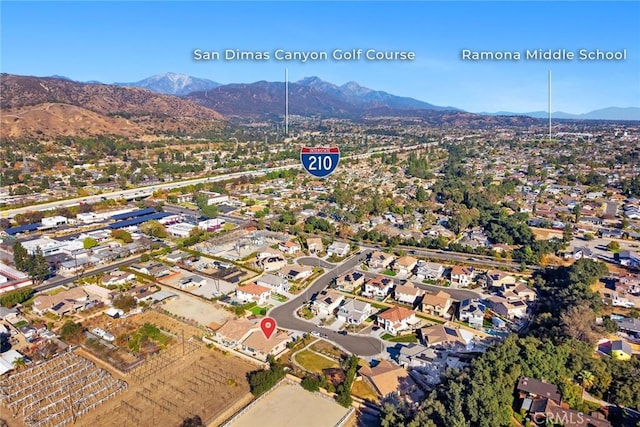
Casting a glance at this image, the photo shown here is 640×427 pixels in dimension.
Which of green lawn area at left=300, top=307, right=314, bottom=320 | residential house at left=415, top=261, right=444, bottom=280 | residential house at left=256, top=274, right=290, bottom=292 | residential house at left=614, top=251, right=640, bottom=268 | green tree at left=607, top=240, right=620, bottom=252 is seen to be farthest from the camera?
green tree at left=607, top=240, right=620, bottom=252

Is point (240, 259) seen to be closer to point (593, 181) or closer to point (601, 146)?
point (593, 181)

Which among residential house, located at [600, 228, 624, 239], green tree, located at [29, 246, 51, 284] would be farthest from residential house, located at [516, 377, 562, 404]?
green tree, located at [29, 246, 51, 284]

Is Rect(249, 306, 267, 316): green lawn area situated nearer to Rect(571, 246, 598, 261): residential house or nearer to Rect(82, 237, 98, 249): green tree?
Rect(82, 237, 98, 249): green tree

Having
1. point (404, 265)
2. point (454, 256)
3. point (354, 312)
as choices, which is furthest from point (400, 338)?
point (454, 256)

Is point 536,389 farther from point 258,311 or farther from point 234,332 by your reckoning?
point 258,311

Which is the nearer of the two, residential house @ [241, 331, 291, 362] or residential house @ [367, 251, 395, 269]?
residential house @ [241, 331, 291, 362]
